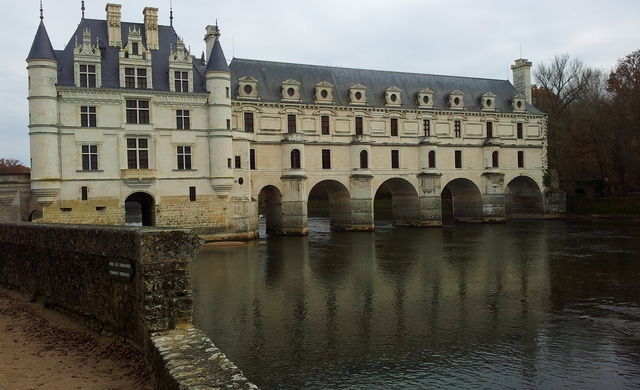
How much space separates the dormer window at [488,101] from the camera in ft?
158

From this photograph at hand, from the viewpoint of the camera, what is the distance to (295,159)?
131 feet

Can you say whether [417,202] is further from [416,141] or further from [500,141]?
[500,141]

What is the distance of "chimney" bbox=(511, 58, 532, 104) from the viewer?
51781 millimetres

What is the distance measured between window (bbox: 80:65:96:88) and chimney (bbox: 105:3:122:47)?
2.47 m

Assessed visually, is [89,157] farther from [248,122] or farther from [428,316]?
[428,316]

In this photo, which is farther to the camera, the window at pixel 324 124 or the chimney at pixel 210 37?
the window at pixel 324 124

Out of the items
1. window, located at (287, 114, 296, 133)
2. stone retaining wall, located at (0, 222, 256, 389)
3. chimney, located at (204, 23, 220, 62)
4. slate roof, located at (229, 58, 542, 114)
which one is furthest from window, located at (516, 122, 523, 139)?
stone retaining wall, located at (0, 222, 256, 389)

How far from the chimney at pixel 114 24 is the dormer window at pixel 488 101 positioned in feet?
99.0

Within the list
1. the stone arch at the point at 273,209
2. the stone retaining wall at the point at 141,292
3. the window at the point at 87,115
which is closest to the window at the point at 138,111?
the window at the point at 87,115

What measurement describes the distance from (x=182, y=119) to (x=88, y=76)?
19.2ft

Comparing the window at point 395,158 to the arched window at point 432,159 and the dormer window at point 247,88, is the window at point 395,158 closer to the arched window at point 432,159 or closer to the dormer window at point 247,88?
the arched window at point 432,159

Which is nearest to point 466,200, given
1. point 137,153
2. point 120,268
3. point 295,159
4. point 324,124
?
point 324,124

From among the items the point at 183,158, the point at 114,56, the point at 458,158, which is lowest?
the point at 183,158

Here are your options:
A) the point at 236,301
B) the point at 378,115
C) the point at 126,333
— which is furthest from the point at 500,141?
the point at 126,333
